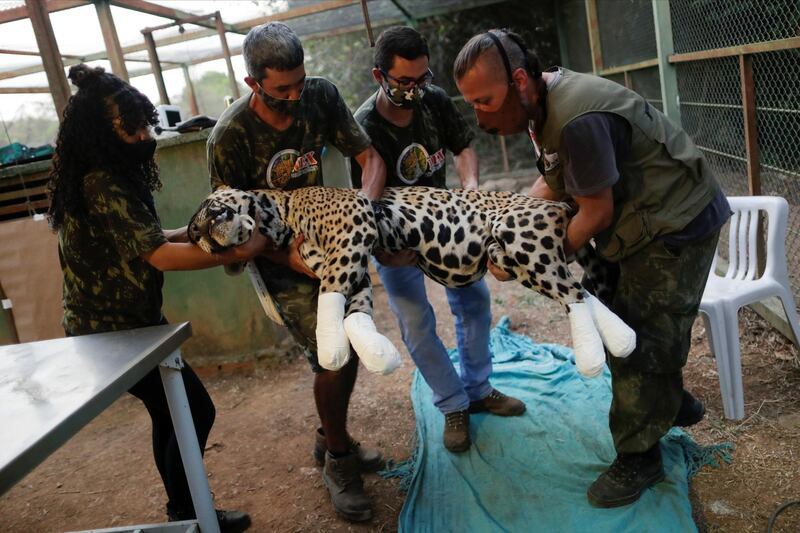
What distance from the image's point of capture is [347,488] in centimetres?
300

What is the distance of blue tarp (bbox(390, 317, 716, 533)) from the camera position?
263 cm

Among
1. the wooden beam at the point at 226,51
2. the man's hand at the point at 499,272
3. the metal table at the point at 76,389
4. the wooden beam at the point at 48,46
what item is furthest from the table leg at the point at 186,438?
the wooden beam at the point at 226,51

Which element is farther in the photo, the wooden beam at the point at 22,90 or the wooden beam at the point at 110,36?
the wooden beam at the point at 22,90

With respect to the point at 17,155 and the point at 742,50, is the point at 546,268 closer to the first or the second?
the point at 742,50

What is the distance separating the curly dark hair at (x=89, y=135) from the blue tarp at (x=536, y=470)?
1.97 metres

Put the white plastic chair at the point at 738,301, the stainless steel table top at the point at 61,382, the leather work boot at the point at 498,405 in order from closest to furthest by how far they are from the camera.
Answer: the stainless steel table top at the point at 61,382 < the white plastic chair at the point at 738,301 < the leather work boot at the point at 498,405

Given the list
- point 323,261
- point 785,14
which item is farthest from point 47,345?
point 785,14

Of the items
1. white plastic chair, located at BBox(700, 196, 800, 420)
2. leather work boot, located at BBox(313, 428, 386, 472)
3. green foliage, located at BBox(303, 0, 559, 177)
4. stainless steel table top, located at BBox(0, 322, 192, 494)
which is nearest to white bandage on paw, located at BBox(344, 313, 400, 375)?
stainless steel table top, located at BBox(0, 322, 192, 494)

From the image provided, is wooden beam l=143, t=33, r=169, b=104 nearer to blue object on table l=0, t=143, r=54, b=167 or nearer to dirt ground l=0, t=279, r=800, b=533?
blue object on table l=0, t=143, r=54, b=167

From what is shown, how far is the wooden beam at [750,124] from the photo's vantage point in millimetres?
3600

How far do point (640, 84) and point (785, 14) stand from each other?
2.52 m

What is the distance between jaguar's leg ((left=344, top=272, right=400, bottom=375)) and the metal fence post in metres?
3.38

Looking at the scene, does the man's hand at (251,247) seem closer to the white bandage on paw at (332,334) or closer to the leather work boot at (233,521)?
the white bandage on paw at (332,334)

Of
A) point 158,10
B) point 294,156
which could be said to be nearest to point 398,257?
point 294,156
